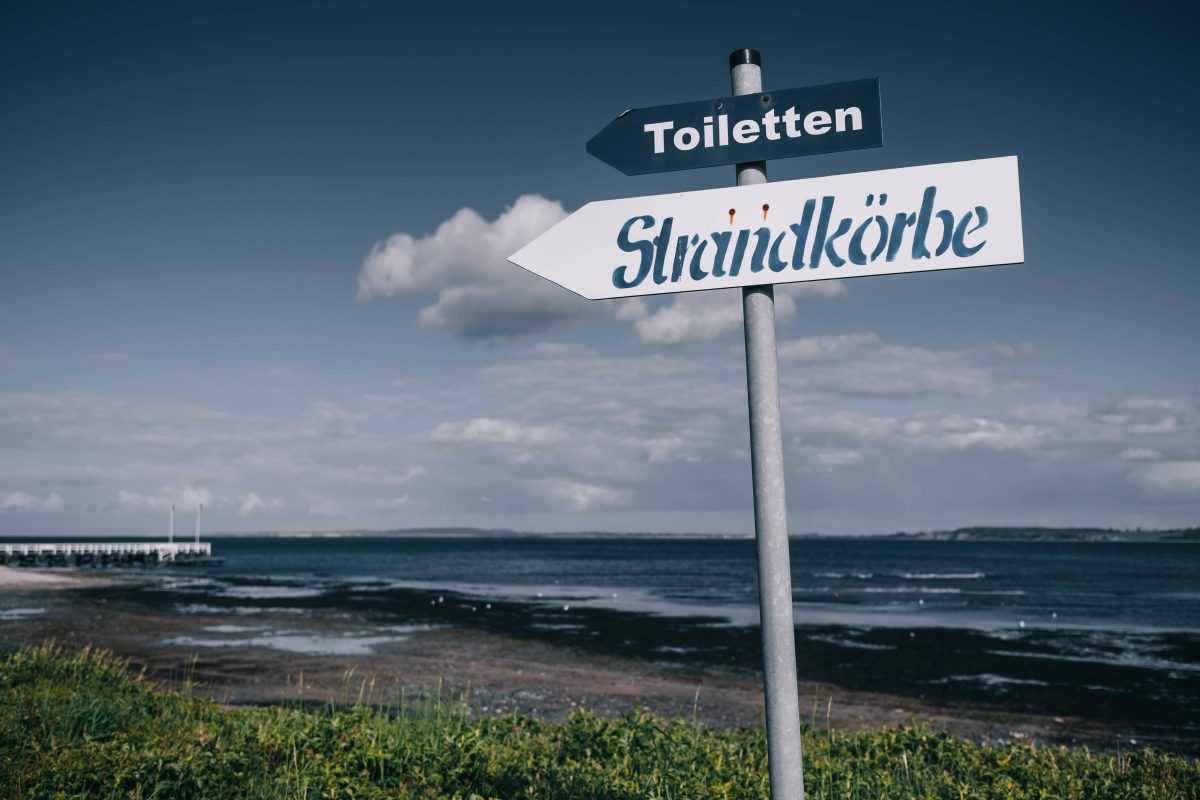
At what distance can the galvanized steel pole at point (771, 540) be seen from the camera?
9.18ft

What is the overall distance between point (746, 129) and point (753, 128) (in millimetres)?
28

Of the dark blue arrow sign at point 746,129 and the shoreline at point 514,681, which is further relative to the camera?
the shoreline at point 514,681

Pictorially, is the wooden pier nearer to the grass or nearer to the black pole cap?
the grass

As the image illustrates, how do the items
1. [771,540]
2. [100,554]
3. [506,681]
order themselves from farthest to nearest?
[100,554] < [506,681] < [771,540]

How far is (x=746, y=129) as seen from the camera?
10.1 feet

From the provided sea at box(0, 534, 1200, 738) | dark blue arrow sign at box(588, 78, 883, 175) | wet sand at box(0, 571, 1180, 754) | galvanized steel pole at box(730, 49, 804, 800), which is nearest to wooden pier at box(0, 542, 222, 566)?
sea at box(0, 534, 1200, 738)

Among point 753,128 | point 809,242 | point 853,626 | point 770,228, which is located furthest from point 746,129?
point 853,626

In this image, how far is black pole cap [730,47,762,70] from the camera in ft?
10.4

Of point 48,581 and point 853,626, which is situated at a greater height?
point 48,581

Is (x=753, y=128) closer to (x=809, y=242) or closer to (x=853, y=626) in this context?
(x=809, y=242)

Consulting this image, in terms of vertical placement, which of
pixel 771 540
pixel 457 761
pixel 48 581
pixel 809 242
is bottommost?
pixel 48 581

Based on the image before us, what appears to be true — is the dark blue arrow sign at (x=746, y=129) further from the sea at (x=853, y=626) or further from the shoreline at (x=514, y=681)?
the sea at (x=853, y=626)

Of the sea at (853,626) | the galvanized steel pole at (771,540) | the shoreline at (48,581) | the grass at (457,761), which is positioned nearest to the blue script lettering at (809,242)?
the galvanized steel pole at (771,540)

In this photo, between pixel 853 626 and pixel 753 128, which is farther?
pixel 853 626
